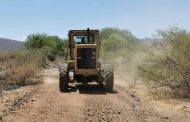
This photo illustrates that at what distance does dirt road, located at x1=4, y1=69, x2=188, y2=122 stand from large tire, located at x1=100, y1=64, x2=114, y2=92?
712mm

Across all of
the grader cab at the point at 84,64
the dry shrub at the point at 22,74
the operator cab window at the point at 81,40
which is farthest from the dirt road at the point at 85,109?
the dry shrub at the point at 22,74

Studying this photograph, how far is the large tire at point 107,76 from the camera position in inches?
870

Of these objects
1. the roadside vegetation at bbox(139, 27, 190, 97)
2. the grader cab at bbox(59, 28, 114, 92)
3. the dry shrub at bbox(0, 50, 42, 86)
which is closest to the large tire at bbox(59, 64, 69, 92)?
the grader cab at bbox(59, 28, 114, 92)

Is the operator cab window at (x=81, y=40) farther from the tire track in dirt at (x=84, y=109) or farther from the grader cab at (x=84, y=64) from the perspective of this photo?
the tire track in dirt at (x=84, y=109)

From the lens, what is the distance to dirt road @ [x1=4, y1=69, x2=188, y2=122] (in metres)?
14.4

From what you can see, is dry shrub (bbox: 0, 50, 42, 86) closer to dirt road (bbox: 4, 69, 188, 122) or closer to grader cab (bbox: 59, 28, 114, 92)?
grader cab (bbox: 59, 28, 114, 92)

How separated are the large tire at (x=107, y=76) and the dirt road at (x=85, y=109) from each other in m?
0.71

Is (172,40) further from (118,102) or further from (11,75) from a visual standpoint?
(11,75)

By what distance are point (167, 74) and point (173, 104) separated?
3.01 m

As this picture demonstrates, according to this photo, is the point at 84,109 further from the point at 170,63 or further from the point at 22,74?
the point at 22,74

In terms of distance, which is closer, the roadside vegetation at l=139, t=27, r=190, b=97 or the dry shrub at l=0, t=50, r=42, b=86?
the roadside vegetation at l=139, t=27, r=190, b=97

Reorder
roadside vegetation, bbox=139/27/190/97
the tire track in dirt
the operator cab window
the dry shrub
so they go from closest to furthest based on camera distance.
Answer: the tire track in dirt → roadside vegetation, bbox=139/27/190/97 → the operator cab window → the dry shrub

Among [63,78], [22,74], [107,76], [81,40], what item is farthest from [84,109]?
[22,74]

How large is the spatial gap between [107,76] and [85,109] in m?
5.93
